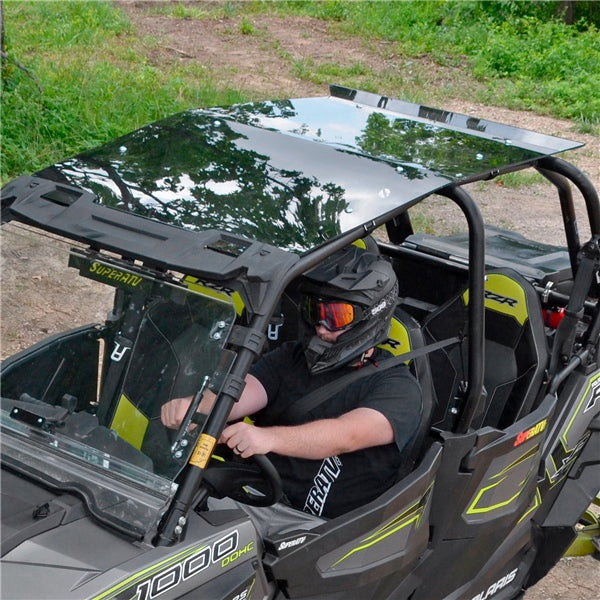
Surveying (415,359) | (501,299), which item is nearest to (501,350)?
(501,299)

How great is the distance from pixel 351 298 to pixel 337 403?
1.55ft

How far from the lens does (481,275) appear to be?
3316mm

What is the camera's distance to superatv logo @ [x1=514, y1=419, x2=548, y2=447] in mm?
3568

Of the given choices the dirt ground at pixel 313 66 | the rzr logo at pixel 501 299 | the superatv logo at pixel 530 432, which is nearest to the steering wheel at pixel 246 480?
the superatv logo at pixel 530 432

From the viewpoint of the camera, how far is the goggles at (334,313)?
3088mm

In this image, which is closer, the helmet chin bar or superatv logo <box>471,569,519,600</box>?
the helmet chin bar

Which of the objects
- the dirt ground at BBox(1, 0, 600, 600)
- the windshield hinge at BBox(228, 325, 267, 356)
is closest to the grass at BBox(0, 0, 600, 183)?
the dirt ground at BBox(1, 0, 600, 600)

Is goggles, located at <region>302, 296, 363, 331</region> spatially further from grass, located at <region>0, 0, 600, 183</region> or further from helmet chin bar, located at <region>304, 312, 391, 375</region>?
grass, located at <region>0, 0, 600, 183</region>

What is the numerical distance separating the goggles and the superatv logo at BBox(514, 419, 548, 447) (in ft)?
2.83

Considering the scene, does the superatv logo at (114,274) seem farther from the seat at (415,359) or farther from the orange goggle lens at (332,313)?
the seat at (415,359)

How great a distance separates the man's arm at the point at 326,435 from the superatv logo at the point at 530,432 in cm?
55

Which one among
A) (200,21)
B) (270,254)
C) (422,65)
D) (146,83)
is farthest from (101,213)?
(200,21)

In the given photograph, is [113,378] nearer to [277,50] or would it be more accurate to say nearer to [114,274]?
[114,274]

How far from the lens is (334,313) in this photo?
3.09 m
